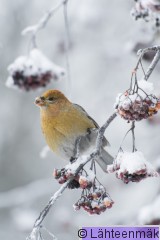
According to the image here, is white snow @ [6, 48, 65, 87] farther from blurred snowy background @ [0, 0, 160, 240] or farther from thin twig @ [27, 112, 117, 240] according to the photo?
thin twig @ [27, 112, 117, 240]

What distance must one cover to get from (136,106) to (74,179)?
0.49 meters

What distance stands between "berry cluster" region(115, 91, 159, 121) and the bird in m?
1.35

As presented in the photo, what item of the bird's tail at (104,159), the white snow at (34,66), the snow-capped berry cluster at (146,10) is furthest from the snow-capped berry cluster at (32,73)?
the snow-capped berry cluster at (146,10)

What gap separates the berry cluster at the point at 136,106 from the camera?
2260 millimetres

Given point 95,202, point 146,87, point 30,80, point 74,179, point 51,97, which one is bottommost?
point 95,202

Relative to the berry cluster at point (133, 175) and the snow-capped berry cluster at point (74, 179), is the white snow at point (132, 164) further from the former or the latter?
the snow-capped berry cluster at point (74, 179)

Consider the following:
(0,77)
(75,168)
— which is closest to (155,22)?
(75,168)

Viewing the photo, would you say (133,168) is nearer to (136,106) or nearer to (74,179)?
(136,106)

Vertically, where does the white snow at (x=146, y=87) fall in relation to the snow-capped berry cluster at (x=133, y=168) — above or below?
above

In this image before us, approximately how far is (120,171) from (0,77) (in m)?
6.60

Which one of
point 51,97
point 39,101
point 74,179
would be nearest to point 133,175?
point 74,179

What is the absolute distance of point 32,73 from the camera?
359 cm

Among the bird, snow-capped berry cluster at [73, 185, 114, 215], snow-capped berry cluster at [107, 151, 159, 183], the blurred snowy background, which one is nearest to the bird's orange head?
the bird

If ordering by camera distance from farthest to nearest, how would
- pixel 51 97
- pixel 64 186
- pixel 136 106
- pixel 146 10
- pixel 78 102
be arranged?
pixel 78 102, pixel 51 97, pixel 146 10, pixel 64 186, pixel 136 106
